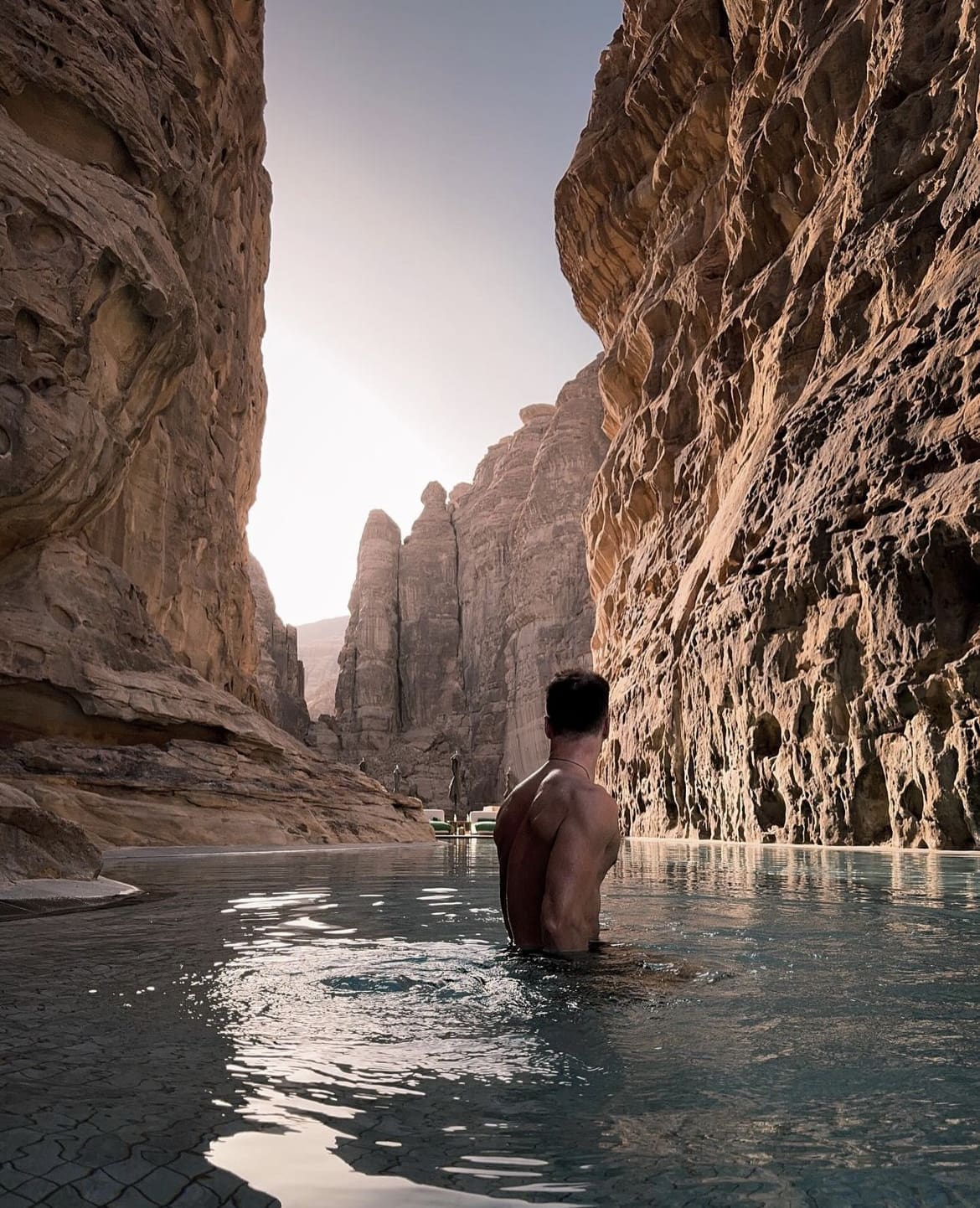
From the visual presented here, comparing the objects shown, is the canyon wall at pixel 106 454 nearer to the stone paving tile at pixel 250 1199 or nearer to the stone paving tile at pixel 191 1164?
the stone paving tile at pixel 191 1164

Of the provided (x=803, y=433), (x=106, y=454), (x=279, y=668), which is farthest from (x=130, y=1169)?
(x=279, y=668)

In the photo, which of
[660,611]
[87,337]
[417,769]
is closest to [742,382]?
[660,611]

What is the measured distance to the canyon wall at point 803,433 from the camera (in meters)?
13.1

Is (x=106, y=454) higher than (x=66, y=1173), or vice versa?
(x=106, y=454)

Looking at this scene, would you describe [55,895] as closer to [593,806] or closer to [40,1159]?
[593,806]

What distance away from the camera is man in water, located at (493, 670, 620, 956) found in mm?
3490

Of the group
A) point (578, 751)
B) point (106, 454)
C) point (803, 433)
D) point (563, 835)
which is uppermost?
point (803, 433)

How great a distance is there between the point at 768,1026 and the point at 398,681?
74.5 meters

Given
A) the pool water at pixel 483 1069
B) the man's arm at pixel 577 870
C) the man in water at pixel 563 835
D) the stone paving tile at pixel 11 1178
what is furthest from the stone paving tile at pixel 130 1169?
the man's arm at pixel 577 870

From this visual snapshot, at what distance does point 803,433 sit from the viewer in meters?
17.9

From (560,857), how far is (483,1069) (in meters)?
1.37

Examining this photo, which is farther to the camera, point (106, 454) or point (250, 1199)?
point (106, 454)

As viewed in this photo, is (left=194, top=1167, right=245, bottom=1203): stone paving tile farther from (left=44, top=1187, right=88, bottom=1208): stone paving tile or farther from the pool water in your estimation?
(left=44, top=1187, right=88, bottom=1208): stone paving tile

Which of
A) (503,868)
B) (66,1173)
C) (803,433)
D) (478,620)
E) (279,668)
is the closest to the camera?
(66,1173)
